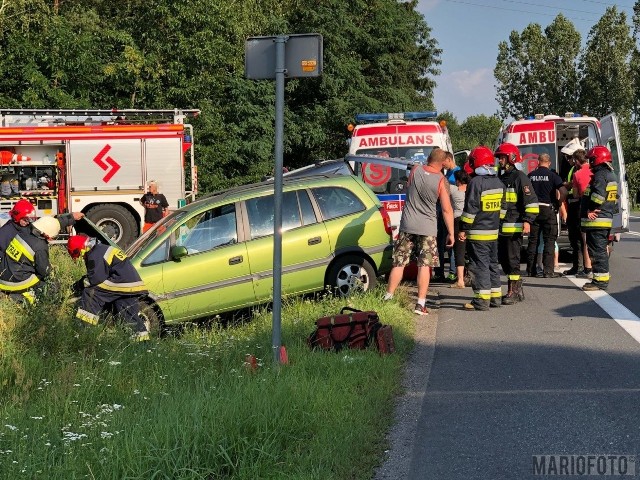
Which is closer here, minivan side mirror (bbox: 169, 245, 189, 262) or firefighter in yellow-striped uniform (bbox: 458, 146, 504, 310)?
minivan side mirror (bbox: 169, 245, 189, 262)

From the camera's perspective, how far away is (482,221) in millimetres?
10727

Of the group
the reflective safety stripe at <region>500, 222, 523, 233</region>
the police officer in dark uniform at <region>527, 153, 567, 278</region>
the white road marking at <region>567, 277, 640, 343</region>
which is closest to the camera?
the white road marking at <region>567, 277, 640, 343</region>

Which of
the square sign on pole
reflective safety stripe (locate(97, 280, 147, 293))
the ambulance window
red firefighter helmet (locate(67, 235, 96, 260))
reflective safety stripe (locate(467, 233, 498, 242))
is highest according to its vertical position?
the square sign on pole

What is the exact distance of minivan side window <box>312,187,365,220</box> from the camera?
11.2 metres

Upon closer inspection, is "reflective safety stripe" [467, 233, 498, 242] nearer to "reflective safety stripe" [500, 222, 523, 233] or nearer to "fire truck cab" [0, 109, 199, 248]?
"reflective safety stripe" [500, 222, 523, 233]

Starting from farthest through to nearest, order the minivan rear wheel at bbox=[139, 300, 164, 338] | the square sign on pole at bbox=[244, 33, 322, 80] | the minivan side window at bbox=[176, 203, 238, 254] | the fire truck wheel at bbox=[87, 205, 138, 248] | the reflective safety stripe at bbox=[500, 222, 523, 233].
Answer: the fire truck wheel at bbox=[87, 205, 138, 248], the reflective safety stripe at bbox=[500, 222, 523, 233], the minivan side window at bbox=[176, 203, 238, 254], the minivan rear wheel at bbox=[139, 300, 164, 338], the square sign on pole at bbox=[244, 33, 322, 80]

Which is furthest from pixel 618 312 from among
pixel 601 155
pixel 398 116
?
pixel 398 116

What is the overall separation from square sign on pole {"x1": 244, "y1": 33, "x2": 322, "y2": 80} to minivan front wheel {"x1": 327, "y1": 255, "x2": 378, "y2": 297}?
14.3 ft

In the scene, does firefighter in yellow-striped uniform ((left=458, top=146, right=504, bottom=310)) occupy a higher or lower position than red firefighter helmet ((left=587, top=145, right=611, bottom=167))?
lower

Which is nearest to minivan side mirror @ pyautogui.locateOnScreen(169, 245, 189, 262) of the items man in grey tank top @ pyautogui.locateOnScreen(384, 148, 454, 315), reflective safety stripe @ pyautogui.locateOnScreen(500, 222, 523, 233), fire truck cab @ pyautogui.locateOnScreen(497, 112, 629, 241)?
man in grey tank top @ pyautogui.locateOnScreen(384, 148, 454, 315)

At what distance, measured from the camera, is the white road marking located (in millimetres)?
9148

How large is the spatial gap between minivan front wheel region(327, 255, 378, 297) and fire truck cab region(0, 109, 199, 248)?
11.1 metres

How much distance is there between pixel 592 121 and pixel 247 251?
7.79 m

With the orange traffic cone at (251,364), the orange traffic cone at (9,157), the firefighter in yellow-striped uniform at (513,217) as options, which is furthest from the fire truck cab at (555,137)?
the orange traffic cone at (9,157)
